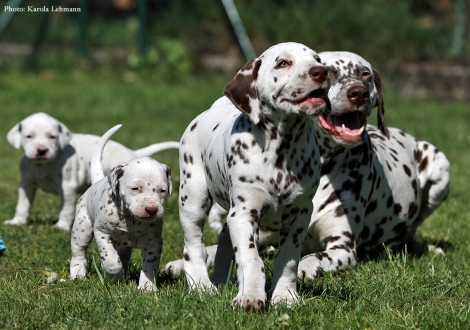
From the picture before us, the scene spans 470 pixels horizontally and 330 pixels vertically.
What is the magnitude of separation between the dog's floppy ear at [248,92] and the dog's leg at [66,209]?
3.57 metres

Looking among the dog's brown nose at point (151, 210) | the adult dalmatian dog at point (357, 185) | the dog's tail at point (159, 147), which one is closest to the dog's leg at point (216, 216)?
the dog's tail at point (159, 147)

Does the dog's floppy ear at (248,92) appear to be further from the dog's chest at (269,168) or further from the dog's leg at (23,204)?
the dog's leg at (23,204)

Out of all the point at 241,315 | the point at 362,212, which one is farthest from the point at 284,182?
the point at 362,212

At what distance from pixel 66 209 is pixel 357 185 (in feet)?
9.53

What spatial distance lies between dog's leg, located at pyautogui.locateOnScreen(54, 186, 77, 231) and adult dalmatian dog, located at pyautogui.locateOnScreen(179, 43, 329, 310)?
3253 millimetres

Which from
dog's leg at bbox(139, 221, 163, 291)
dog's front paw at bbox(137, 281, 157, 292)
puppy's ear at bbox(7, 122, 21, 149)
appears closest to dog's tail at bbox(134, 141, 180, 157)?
puppy's ear at bbox(7, 122, 21, 149)

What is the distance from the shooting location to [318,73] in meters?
4.41

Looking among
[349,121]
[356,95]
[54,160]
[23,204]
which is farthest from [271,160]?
[23,204]

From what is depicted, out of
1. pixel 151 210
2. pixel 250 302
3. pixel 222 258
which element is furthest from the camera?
pixel 222 258

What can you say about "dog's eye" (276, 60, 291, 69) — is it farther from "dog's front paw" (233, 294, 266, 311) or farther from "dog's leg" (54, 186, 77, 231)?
"dog's leg" (54, 186, 77, 231)

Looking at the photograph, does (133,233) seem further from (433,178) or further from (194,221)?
(433,178)

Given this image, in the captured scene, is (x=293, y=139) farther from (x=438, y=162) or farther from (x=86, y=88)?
(x=86, y=88)

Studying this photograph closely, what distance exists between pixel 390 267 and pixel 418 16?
1420cm

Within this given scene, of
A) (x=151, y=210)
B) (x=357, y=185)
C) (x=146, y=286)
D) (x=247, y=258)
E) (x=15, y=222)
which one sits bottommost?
(x=15, y=222)
